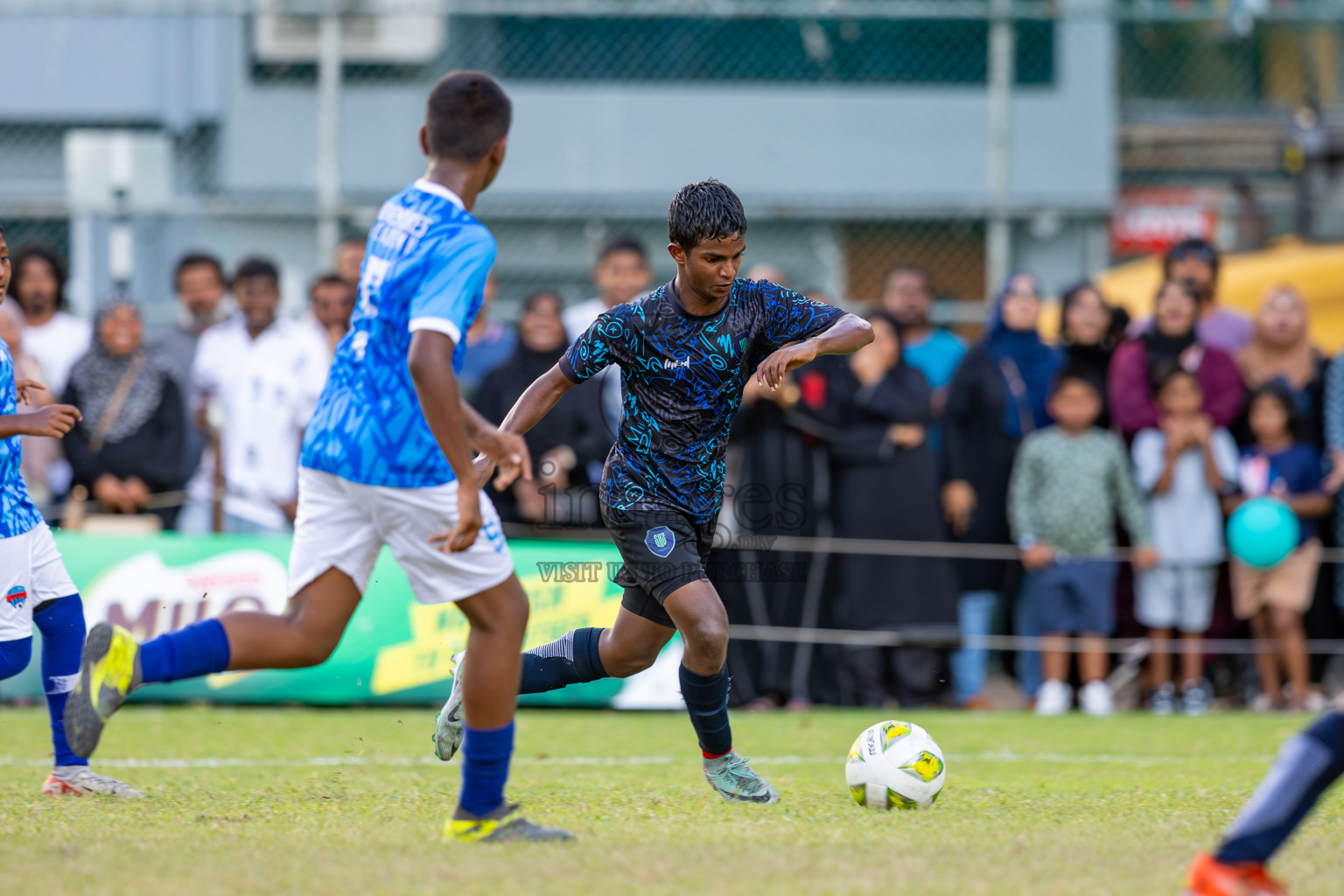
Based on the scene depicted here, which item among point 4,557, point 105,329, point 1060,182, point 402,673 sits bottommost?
point 402,673

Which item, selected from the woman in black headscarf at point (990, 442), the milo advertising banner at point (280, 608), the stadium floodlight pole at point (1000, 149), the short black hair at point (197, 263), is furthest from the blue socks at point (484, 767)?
the stadium floodlight pole at point (1000, 149)

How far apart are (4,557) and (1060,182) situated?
1388cm

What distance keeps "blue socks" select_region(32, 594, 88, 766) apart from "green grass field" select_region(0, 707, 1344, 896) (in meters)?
0.25

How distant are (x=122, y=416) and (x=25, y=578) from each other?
464cm

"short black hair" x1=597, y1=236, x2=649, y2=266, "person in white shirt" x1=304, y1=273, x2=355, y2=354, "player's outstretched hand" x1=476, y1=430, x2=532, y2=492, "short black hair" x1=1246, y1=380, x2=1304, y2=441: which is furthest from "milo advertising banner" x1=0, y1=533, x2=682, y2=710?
"player's outstretched hand" x1=476, y1=430, x2=532, y2=492

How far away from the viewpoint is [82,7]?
1088 cm

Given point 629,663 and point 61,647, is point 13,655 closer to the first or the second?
point 61,647

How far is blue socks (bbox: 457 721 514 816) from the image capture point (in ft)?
13.5

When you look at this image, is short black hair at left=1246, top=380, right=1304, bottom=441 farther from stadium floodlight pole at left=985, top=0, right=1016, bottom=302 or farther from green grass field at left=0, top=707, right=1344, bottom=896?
green grass field at left=0, top=707, right=1344, bottom=896

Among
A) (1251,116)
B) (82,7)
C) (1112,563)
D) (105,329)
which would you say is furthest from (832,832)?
(1251,116)

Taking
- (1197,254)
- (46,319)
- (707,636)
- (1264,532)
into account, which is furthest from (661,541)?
(1197,254)

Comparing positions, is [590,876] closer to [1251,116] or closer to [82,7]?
[82,7]

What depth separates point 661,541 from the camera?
5.09 m

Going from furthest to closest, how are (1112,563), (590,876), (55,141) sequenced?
(55,141)
(1112,563)
(590,876)
